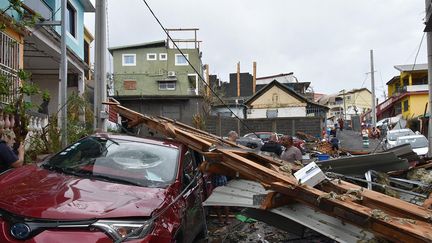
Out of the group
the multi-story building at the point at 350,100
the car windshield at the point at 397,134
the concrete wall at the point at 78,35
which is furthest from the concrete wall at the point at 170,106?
the multi-story building at the point at 350,100

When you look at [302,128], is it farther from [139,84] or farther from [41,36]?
[41,36]

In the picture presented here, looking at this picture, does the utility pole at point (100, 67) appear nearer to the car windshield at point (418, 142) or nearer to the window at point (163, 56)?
the car windshield at point (418, 142)

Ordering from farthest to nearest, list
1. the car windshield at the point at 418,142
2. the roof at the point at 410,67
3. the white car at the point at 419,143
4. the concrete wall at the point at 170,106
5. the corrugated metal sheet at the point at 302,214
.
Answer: the roof at the point at 410,67 → the concrete wall at the point at 170,106 → the car windshield at the point at 418,142 → the white car at the point at 419,143 → the corrugated metal sheet at the point at 302,214

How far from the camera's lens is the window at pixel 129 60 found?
40750 mm

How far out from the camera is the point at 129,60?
134 feet

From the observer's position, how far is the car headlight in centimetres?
337

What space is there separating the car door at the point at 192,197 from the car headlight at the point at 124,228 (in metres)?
1.12

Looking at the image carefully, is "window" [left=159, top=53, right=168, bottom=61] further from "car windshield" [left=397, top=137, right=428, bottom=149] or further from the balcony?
the balcony

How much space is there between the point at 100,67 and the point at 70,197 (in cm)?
529

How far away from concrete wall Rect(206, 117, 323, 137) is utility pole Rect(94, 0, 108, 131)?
19.3 meters

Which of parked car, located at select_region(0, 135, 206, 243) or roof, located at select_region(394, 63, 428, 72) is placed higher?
roof, located at select_region(394, 63, 428, 72)

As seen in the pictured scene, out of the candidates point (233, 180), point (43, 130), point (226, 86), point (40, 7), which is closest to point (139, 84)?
point (226, 86)

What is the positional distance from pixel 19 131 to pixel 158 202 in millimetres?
4727

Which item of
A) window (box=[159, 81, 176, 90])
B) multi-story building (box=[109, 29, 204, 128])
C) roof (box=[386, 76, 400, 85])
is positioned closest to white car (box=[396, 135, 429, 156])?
multi-story building (box=[109, 29, 204, 128])
